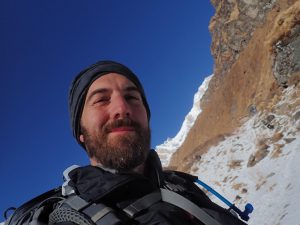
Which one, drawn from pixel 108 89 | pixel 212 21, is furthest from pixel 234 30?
pixel 108 89

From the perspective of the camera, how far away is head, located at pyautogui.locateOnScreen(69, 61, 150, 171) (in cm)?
256

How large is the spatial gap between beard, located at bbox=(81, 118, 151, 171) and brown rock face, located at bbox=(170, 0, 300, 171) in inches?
849

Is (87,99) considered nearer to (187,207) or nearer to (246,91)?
(187,207)

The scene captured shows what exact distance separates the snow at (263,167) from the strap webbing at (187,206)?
693cm

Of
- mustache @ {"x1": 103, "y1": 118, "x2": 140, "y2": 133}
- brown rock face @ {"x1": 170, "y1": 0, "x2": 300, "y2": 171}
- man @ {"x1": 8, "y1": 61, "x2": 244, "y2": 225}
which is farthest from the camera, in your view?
brown rock face @ {"x1": 170, "y1": 0, "x2": 300, "y2": 171}

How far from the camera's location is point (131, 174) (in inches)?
95.4

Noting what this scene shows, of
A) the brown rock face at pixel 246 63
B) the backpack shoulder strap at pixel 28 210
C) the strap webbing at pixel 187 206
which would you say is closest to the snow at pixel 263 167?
the brown rock face at pixel 246 63

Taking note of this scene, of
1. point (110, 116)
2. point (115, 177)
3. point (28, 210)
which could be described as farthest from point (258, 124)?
point (28, 210)

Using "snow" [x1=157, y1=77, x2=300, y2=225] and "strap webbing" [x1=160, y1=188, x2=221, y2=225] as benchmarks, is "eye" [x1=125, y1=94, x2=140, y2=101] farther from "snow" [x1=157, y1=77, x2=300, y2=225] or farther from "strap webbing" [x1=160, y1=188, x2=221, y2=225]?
"snow" [x1=157, y1=77, x2=300, y2=225]

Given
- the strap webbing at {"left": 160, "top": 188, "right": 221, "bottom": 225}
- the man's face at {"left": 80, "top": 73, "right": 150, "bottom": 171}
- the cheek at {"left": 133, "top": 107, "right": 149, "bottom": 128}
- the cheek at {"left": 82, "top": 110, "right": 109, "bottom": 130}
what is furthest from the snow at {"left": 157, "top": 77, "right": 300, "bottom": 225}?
the cheek at {"left": 82, "top": 110, "right": 109, "bottom": 130}

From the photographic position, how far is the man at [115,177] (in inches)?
86.6

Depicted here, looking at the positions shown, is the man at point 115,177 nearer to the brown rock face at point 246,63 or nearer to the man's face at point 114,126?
the man's face at point 114,126

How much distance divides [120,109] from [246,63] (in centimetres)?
3639

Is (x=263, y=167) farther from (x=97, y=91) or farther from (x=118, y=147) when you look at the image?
(x=118, y=147)
